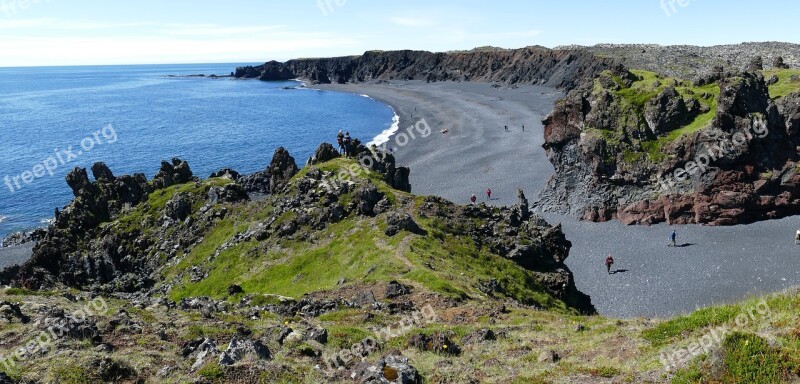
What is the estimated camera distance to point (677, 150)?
204 feet

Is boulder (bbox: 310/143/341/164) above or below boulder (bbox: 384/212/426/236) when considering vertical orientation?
above

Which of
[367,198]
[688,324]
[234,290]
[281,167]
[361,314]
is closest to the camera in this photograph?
[688,324]

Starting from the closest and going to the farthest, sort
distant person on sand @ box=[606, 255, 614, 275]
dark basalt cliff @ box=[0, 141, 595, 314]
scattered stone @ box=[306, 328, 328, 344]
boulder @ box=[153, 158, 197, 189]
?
scattered stone @ box=[306, 328, 328, 344], dark basalt cliff @ box=[0, 141, 595, 314], distant person on sand @ box=[606, 255, 614, 275], boulder @ box=[153, 158, 197, 189]

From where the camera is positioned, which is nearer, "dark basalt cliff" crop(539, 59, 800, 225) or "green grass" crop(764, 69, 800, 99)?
"dark basalt cliff" crop(539, 59, 800, 225)

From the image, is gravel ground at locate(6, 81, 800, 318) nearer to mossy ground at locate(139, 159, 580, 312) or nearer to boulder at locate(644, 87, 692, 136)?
mossy ground at locate(139, 159, 580, 312)

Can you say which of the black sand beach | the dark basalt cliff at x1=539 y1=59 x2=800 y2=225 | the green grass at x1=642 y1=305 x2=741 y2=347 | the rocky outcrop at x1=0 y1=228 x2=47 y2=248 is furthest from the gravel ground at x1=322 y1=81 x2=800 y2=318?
the rocky outcrop at x1=0 y1=228 x2=47 y2=248

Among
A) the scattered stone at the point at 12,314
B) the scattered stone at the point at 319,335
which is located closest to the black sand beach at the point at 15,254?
the scattered stone at the point at 12,314

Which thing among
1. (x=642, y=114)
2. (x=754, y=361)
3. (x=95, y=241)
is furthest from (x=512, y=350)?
(x=642, y=114)

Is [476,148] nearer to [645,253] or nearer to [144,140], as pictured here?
[645,253]

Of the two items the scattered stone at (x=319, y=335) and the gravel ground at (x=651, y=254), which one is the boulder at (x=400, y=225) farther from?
the scattered stone at (x=319, y=335)

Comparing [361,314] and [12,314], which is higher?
[12,314]

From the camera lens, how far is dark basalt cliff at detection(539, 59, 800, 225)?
58906 mm

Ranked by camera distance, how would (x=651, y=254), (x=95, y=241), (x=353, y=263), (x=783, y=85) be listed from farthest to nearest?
(x=783, y=85) → (x=95, y=241) → (x=651, y=254) → (x=353, y=263)

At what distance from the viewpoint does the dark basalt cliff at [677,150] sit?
193 ft
